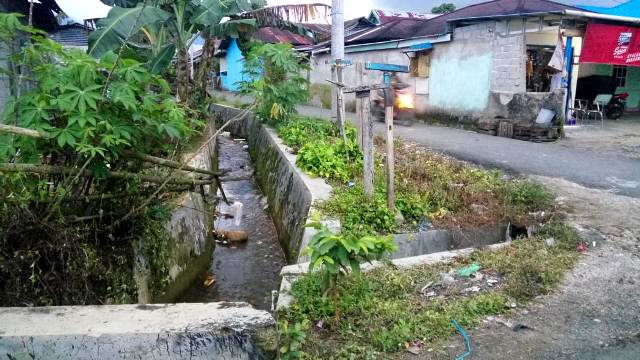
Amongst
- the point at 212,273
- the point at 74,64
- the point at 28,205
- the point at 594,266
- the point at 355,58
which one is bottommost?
the point at 212,273

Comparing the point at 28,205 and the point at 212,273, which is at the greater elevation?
the point at 28,205

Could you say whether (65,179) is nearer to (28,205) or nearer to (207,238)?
(28,205)

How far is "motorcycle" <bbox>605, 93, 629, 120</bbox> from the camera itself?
45.4 feet

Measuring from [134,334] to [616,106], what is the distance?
15784 millimetres

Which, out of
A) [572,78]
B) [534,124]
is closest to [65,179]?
[534,124]

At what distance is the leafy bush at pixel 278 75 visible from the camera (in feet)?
31.4

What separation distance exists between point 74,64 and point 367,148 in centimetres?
309

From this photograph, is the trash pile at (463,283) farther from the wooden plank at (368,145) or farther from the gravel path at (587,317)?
the wooden plank at (368,145)

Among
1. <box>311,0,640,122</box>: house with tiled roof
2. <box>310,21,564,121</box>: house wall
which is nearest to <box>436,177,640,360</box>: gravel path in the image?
<box>311,0,640,122</box>: house with tiled roof

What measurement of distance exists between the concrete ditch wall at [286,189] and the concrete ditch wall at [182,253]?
1193 millimetres

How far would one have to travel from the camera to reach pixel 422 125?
13594 mm

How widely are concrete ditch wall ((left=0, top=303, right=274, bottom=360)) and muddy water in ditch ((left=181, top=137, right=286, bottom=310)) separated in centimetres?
235

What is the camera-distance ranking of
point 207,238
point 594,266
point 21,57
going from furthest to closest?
point 207,238 → point 594,266 → point 21,57

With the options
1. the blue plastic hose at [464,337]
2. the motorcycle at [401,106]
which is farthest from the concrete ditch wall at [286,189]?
the motorcycle at [401,106]
